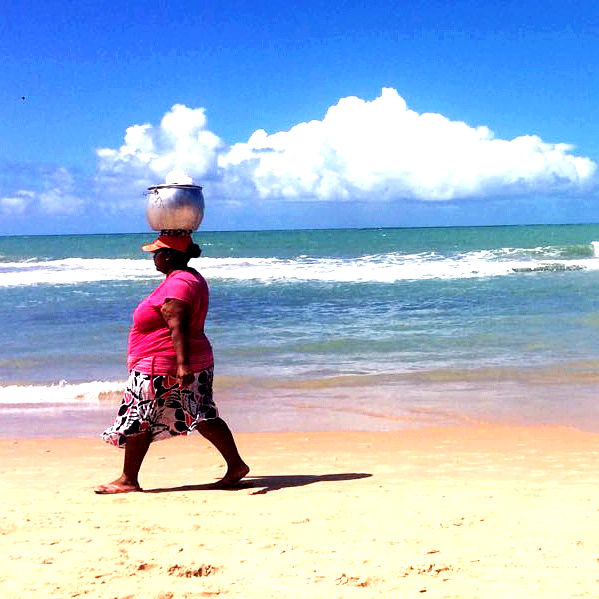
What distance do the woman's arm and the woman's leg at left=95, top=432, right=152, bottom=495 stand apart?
0.48 metres

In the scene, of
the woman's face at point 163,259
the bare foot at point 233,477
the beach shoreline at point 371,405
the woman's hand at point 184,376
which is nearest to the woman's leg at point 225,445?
the bare foot at point 233,477

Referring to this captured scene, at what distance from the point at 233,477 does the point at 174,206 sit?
1.62 meters

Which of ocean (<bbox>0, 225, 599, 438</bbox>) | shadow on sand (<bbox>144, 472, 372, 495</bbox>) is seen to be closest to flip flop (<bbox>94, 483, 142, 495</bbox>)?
shadow on sand (<bbox>144, 472, 372, 495</bbox>)

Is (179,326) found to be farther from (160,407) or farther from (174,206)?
(174,206)

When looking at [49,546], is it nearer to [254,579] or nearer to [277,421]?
[254,579]

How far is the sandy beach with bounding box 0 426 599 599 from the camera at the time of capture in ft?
10.3

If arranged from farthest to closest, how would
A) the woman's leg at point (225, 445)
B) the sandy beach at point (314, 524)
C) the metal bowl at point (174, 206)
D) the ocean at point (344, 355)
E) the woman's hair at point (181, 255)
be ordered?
the ocean at point (344, 355), the woman's leg at point (225, 445), the woman's hair at point (181, 255), the metal bowl at point (174, 206), the sandy beach at point (314, 524)

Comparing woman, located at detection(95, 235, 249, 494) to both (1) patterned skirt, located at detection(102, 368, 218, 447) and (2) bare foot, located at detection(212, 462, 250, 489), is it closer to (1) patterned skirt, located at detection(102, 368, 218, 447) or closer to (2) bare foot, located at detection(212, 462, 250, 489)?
(1) patterned skirt, located at detection(102, 368, 218, 447)

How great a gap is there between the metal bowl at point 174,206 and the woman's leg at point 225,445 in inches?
44.2

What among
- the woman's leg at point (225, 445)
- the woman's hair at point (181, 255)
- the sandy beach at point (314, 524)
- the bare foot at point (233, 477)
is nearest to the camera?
the sandy beach at point (314, 524)

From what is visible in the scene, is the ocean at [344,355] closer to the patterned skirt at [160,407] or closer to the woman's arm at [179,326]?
the patterned skirt at [160,407]

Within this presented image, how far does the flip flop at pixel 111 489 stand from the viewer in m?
4.68

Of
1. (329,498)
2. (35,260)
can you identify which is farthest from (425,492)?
(35,260)

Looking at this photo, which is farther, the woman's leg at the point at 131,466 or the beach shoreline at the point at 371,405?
the beach shoreline at the point at 371,405
